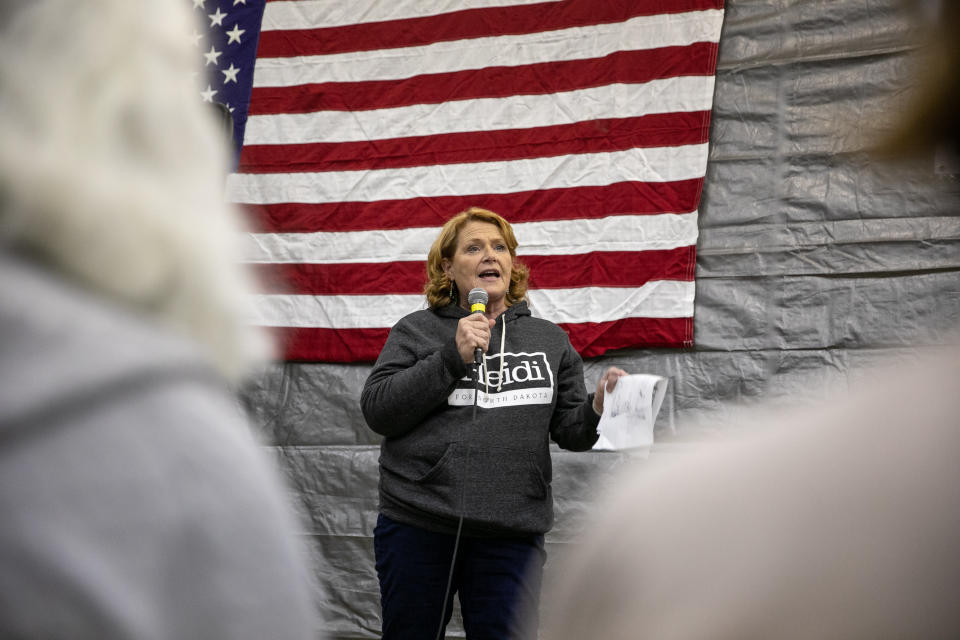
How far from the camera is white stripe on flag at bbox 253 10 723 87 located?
3.12 metres

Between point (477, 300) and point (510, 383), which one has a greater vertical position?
point (477, 300)

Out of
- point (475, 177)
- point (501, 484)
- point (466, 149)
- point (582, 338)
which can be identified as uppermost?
point (466, 149)

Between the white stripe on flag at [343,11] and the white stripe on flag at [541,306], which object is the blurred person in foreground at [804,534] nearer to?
the white stripe on flag at [541,306]

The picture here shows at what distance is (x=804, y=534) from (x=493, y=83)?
3.19 metres

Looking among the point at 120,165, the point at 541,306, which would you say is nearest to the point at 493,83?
the point at 541,306

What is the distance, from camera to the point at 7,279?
38cm

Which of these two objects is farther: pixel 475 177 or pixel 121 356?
pixel 475 177

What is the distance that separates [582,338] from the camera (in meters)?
3.11

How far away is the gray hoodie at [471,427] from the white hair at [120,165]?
5.27 feet

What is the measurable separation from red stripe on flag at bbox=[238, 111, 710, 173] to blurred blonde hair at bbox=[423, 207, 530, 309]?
906 millimetres

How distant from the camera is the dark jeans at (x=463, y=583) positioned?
2023mm

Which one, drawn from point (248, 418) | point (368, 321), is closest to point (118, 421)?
point (368, 321)

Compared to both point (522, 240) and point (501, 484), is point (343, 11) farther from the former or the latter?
point (501, 484)

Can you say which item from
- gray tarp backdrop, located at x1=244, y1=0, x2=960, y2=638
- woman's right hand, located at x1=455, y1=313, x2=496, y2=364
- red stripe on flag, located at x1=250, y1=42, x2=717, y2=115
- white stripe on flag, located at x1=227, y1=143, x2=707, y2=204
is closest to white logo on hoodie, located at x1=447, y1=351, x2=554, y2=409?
woman's right hand, located at x1=455, y1=313, x2=496, y2=364
